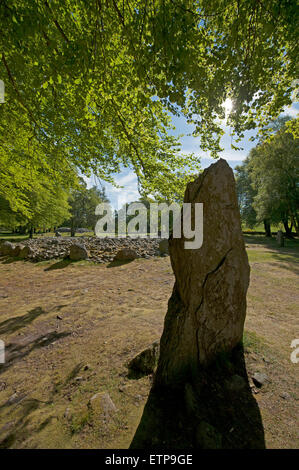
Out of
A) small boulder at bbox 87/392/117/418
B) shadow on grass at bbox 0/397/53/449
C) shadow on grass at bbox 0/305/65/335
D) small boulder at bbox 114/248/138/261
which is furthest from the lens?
small boulder at bbox 114/248/138/261

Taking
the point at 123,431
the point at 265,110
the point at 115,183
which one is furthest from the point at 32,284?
the point at 265,110

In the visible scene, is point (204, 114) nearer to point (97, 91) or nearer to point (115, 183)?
point (97, 91)

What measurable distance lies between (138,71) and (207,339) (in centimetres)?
425

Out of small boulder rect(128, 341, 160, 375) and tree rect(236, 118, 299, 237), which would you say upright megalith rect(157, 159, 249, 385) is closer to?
small boulder rect(128, 341, 160, 375)

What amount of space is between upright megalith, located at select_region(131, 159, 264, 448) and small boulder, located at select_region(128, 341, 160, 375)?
9.3 inches

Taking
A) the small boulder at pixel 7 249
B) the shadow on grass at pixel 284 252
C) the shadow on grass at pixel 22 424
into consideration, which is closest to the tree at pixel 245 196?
the shadow on grass at pixel 284 252

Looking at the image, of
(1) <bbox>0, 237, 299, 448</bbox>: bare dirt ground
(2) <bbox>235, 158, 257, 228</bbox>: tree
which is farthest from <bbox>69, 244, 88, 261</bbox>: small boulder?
(2) <bbox>235, 158, 257, 228</bbox>: tree

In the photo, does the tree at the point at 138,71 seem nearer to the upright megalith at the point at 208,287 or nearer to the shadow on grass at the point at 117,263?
the upright megalith at the point at 208,287

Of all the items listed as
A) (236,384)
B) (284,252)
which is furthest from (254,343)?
(284,252)

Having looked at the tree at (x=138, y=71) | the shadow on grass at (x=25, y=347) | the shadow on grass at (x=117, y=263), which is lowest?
the shadow on grass at (x=25, y=347)

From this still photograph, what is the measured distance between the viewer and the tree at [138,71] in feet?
9.03

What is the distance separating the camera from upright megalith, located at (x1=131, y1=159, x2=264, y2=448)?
1638 mm

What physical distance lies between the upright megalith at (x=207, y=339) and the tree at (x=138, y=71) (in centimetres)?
243

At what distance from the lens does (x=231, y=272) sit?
2.25m
